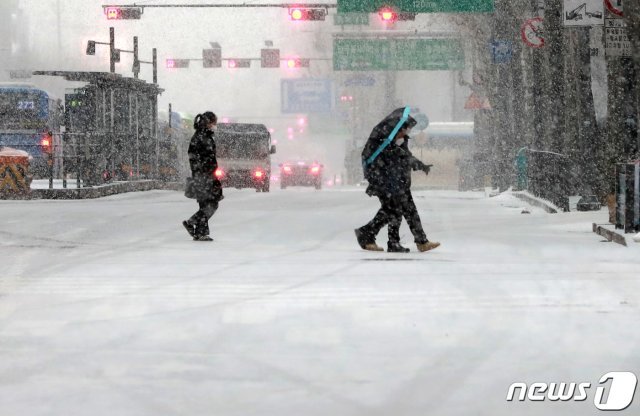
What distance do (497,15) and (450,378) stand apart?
31.9 m

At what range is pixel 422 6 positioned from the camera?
125 feet

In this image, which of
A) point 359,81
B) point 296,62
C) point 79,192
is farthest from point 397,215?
point 359,81

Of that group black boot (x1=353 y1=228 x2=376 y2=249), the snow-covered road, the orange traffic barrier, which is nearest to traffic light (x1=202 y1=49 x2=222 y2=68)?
the orange traffic barrier

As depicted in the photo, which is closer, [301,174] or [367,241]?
[367,241]

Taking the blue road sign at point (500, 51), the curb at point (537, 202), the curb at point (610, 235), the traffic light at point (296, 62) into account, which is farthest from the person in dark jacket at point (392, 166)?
the traffic light at point (296, 62)

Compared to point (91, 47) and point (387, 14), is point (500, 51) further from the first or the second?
point (91, 47)

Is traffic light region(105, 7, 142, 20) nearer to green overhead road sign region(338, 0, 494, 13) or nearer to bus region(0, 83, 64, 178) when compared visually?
bus region(0, 83, 64, 178)

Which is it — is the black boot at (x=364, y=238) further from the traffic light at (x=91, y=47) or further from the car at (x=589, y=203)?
the traffic light at (x=91, y=47)

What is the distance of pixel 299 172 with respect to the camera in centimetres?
5878

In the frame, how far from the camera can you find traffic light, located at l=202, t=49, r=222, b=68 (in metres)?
68.4

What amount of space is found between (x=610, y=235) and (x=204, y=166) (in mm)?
5215

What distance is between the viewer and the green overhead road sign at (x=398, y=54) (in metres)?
60.0

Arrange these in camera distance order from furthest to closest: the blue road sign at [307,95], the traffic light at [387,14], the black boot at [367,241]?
the blue road sign at [307,95] < the traffic light at [387,14] < the black boot at [367,241]

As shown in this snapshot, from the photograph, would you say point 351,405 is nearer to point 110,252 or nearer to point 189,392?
point 189,392
